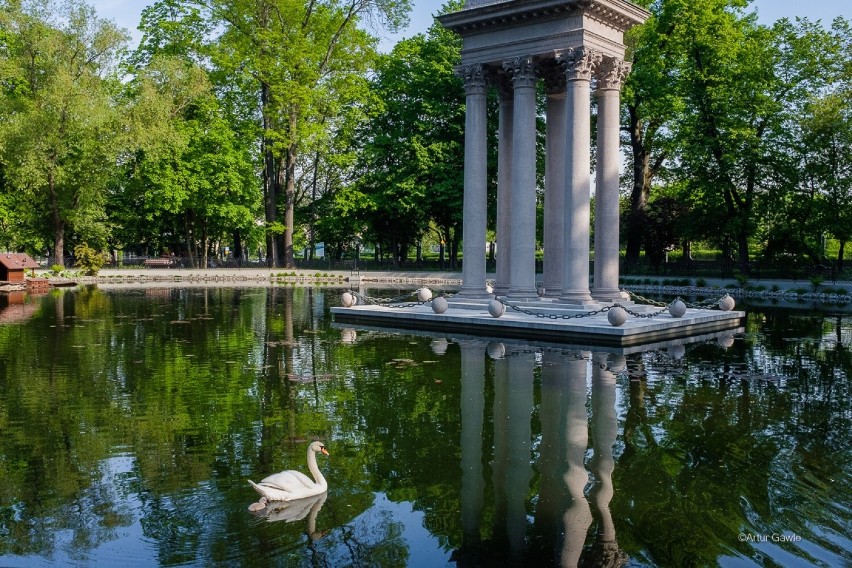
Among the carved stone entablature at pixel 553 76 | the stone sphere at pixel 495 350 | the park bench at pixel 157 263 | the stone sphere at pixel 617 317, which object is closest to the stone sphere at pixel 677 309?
the stone sphere at pixel 617 317

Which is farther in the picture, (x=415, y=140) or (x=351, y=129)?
(x=351, y=129)

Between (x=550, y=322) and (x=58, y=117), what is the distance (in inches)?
1774

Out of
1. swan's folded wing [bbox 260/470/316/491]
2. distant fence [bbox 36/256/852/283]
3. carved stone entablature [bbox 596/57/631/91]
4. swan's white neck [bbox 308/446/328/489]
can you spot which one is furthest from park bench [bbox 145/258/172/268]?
swan's folded wing [bbox 260/470/316/491]

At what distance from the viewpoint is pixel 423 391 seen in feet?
47.0

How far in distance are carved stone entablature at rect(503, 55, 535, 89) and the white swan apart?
20616mm

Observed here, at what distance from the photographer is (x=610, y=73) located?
27000 millimetres

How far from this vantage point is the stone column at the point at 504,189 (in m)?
29.4

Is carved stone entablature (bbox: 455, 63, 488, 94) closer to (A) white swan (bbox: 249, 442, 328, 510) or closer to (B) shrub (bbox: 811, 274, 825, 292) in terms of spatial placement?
(A) white swan (bbox: 249, 442, 328, 510)

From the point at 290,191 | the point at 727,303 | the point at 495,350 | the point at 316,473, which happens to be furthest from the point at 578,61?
the point at 290,191

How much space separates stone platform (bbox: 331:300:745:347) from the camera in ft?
71.4

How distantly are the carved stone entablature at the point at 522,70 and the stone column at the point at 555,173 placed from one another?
2823mm

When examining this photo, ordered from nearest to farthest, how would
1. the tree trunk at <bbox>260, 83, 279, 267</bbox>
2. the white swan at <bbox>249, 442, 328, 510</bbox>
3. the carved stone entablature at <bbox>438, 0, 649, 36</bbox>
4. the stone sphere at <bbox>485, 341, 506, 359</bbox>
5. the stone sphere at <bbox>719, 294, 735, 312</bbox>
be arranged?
the white swan at <bbox>249, 442, 328, 510</bbox>, the stone sphere at <bbox>485, 341, 506, 359</bbox>, the carved stone entablature at <bbox>438, 0, 649, 36</bbox>, the stone sphere at <bbox>719, 294, 735, 312</bbox>, the tree trunk at <bbox>260, 83, 279, 267</bbox>

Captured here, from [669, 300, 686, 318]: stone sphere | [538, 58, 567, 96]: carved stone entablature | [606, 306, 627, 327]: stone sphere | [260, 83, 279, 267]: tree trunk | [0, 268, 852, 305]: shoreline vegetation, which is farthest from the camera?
[260, 83, 279, 267]: tree trunk

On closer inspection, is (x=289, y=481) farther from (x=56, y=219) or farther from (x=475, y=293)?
(x=56, y=219)
